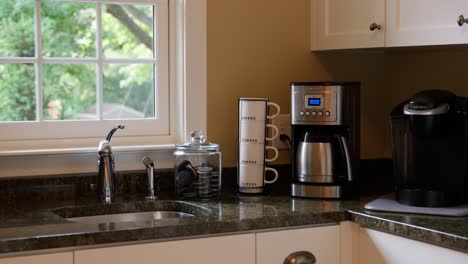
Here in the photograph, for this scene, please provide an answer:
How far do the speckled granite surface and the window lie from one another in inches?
8.7

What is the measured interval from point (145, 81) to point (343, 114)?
75 centimetres

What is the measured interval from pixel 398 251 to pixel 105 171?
3.23 feet

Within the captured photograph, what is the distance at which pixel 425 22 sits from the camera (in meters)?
2.39

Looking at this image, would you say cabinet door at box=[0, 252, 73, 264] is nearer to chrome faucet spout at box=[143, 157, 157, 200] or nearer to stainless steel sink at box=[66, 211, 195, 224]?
stainless steel sink at box=[66, 211, 195, 224]

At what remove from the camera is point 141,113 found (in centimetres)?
275


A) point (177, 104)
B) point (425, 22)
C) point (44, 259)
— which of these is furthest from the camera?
point (177, 104)

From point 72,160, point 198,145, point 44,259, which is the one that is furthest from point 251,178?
point 44,259

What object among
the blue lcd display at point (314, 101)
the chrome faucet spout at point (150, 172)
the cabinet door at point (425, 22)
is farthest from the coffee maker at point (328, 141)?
the chrome faucet spout at point (150, 172)

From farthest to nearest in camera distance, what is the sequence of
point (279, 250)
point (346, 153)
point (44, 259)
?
point (346, 153)
point (279, 250)
point (44, 259)

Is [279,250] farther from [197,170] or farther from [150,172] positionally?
[150,172]

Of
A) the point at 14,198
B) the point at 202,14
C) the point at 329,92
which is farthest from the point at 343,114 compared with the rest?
the point at 14,198

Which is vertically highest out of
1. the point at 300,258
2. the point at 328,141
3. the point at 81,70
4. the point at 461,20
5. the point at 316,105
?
the point at 461,20

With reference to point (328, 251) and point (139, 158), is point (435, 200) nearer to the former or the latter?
point (328, 251)

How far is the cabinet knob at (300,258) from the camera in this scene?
2248mm
